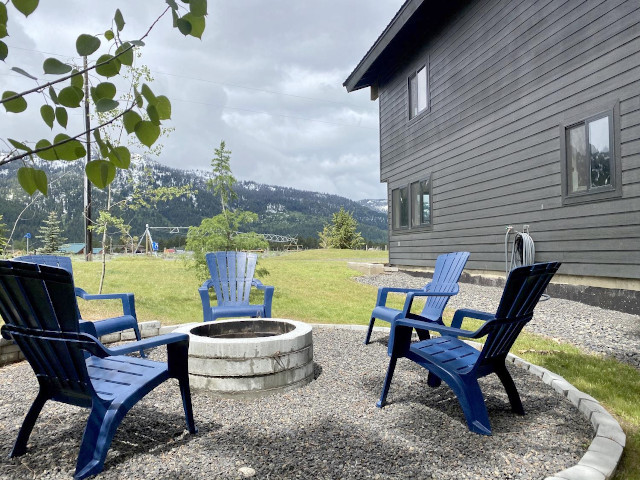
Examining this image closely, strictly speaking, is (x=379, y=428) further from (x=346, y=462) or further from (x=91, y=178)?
(x=91, y=178)

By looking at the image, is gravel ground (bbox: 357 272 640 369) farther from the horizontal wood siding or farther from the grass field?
the horizontal wood siding

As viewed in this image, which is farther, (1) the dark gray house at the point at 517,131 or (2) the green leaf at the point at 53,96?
(1) the dark gray house at the point at 517,131

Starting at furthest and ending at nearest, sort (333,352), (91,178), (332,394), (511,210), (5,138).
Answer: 1. (511,210)
2. (333,352)
3. (332,394)
4. (5,138)
5. (91,178)

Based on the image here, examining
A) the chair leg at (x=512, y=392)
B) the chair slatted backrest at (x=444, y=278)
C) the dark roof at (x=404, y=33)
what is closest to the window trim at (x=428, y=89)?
the dark roof at (x=404, y=33)

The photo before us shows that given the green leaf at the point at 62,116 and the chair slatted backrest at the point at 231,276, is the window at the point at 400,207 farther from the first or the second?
the green leaf at the point at 62,116

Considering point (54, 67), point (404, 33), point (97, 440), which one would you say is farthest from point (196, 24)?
point (404, 33)

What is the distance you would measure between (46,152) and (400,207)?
1133 centimetres

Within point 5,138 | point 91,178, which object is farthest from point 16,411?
point 91,178

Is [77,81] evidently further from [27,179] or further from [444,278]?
[444,278]

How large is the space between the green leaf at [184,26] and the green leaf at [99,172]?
269 millimetres

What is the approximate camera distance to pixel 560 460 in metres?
1.98

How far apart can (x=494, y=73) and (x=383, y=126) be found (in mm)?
4809

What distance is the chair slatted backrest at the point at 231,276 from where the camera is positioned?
4828 millimetres

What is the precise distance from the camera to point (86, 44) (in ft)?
2.38
